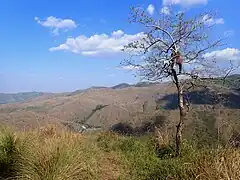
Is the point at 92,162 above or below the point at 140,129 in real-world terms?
above

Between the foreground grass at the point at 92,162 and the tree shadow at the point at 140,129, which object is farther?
the tree shadow at the point at 140,129

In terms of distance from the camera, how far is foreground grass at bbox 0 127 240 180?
4957 mm

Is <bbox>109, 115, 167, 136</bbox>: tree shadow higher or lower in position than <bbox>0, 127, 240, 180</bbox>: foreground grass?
lower

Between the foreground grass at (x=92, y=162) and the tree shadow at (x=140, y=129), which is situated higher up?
the foreground grass at (x=92, y=162)

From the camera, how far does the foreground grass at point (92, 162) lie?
195 inches

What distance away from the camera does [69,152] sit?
21.6 ft

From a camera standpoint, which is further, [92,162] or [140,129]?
[140,129]

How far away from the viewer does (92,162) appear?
7445mm

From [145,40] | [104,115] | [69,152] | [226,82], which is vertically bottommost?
[104,115]

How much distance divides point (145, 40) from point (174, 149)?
3430mm

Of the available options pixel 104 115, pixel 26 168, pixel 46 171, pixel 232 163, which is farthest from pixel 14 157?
pixel 104 115

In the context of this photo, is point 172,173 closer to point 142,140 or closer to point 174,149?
point 174,149

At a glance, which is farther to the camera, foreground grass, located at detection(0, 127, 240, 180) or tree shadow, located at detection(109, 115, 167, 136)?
tree shadow, located at detection(109, 115, 167, 136)

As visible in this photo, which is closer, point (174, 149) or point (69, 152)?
point (69, 152)
